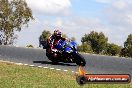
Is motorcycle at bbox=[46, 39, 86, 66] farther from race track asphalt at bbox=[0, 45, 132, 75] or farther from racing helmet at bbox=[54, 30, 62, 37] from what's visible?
race track asphalt at bbox=[0, 45, 132, 75]

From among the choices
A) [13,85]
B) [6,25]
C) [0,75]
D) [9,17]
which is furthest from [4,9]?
[13,85]

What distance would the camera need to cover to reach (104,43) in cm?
7019

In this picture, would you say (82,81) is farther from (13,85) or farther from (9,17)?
(9,17)

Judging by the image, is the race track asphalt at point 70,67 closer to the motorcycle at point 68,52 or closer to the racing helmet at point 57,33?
the racing helmet at point 57,33

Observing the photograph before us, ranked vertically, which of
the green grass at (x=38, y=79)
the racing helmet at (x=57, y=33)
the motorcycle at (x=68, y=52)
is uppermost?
the racing helmet at (x=57, y=33)

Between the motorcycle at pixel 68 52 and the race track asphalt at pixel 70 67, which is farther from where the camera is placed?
the race track asphalt at pixel 70 67

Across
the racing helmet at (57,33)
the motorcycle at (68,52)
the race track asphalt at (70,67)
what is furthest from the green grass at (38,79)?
the motorcycle at (68,52)

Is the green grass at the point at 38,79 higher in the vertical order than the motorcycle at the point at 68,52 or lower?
lower

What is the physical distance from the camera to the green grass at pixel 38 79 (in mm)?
13923

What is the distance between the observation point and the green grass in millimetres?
13923

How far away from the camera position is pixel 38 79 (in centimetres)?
1584

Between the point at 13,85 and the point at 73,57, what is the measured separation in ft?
28.0

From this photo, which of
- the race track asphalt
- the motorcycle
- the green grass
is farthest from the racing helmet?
the race track asphalt

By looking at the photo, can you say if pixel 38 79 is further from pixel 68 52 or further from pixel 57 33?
pixel 68 52
